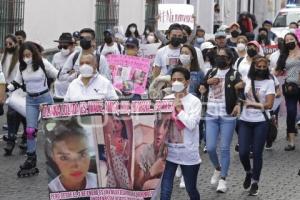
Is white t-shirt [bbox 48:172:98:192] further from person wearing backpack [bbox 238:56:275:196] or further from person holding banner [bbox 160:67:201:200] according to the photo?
person wearing backpack [bbox 238:56:275:196]

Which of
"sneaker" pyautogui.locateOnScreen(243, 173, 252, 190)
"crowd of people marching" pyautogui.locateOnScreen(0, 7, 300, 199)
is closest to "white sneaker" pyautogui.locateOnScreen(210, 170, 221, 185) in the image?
"crowd of people marching" pyautogui.locateOnScreen(0, 7, 300, 199)

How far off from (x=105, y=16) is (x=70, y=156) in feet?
52.9

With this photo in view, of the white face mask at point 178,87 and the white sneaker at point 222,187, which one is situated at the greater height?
the white face mask at point 178,87

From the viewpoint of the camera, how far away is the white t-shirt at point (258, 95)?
9.31 metres

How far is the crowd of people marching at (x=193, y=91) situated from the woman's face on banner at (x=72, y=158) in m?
0.88

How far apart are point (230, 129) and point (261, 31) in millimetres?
9193

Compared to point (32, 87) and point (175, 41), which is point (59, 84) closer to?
point (32, 87)

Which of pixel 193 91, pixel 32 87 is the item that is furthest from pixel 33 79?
pixel 193 91

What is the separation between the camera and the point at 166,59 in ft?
36.3

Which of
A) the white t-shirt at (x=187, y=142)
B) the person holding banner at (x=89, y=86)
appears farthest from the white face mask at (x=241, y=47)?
the white t-shirt at (x=187, y=142)

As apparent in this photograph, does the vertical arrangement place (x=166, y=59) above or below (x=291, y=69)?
above

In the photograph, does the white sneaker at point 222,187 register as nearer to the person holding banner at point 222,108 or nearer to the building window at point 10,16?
the person holding banner at point 222,108

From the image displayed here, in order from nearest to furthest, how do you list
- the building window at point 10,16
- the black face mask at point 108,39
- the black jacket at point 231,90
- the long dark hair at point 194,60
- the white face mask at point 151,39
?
the black jacket at point 231,90 < the long dark hair at point 194,60 < the black face mask at point 108,39 < the white face mask at point 151,39 < the building window at point 10,16

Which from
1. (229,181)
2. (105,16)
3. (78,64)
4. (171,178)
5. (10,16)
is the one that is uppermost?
(105,16)
